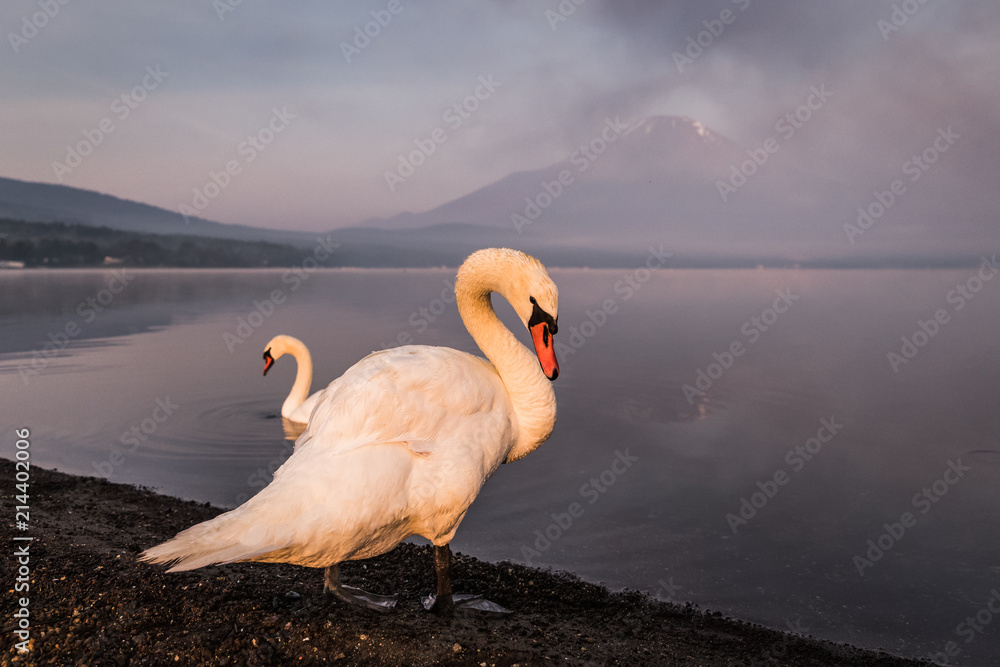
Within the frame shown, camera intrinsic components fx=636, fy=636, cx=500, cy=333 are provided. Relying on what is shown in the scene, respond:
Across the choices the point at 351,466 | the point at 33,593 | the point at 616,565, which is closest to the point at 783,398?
the point at 616,565

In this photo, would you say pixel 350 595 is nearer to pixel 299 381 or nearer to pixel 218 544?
pixel 218 544

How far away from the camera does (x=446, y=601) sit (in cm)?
476

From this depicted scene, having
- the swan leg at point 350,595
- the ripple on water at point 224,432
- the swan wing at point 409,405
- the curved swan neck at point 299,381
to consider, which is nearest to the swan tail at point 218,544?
the swan wing at point 409,405

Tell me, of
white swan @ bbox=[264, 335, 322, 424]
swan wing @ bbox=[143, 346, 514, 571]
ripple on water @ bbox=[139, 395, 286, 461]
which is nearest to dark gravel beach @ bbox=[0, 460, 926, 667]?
swan wing @ bbox=[143, 346, 514, 571]

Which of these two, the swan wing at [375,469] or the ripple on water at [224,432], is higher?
the swan wing at [375,469]

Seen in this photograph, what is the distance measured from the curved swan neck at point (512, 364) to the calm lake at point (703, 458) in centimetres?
215

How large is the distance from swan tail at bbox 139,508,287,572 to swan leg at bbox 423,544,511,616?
1.38 metres

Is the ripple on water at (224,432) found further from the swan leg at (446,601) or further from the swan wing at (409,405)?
the swan wing at (409,405)

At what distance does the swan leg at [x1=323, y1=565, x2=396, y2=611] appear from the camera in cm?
482

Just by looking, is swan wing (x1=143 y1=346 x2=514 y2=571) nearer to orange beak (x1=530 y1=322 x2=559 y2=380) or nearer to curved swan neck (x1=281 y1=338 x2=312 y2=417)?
orange beak (x1=530 y1=322 x2=559 y2=380)

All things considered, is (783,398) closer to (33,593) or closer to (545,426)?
(545,426)

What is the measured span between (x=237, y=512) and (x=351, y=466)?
708 mm

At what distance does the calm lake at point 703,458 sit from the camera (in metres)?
6.21

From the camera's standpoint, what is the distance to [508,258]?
15.6 feet
